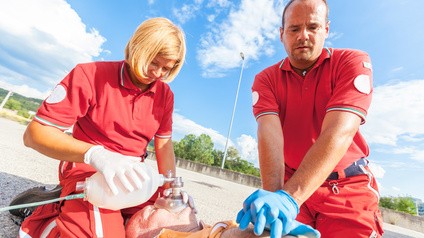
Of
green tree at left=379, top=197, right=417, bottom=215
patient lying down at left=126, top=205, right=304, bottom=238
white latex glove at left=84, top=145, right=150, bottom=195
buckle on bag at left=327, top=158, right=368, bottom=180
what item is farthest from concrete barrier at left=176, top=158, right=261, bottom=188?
white latex glove at left=84, top=145, right=150, bottom=195

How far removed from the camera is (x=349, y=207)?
5.16 feet

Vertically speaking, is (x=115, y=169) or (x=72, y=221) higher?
(x=115, y=169)

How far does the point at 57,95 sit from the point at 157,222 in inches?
33.8

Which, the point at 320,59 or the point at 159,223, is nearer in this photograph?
the point at 159,223

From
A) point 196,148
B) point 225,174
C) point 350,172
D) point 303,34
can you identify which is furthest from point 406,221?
point 196,148

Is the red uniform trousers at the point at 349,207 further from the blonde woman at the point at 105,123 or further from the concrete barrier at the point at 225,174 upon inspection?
the concrete barrier at the point at 225,174

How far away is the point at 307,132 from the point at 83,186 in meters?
1.41

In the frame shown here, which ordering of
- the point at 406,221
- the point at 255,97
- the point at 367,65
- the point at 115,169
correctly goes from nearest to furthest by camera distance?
the point at 115,169 < the point at 367,65 < the point at 255,97 < the point at 406,221

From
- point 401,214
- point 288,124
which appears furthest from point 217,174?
point 288,124

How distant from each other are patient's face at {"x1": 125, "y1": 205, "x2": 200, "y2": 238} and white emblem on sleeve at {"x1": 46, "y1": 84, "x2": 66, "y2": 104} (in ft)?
2.49

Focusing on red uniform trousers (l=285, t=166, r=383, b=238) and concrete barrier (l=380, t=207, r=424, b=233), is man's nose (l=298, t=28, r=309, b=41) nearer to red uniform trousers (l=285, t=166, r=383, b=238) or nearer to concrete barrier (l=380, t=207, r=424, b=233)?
red uniform trousers (l=285, t=166, r=383, b=238)

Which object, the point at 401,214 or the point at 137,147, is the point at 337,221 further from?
the point at 401,214

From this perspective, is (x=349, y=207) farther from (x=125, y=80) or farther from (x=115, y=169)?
(x=125, y=80)

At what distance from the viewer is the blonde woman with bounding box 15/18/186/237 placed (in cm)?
125
